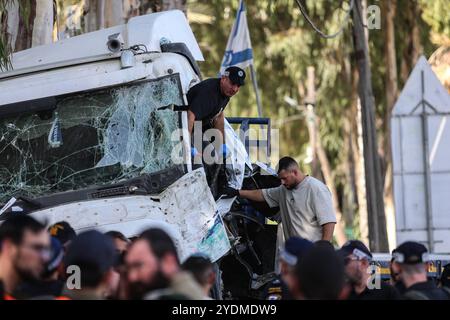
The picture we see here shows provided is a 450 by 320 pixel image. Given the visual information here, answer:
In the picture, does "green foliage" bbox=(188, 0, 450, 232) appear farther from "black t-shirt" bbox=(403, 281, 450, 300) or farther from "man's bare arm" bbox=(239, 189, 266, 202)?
"black t-shirt" bbox=(403, 281, 450, 300)

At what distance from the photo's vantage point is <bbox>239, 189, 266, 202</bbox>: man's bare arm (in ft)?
→ 36.0

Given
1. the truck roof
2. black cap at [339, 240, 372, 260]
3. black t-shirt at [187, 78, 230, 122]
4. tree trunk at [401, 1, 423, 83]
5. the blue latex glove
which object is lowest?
black cap at [339, 240, 372, 260]

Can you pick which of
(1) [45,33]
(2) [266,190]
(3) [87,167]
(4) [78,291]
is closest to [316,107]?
(1) [45,33]

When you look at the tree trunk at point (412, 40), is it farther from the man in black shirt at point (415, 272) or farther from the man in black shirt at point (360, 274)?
the man in black shirt at point (415, 272)

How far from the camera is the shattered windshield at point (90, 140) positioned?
30.2ft

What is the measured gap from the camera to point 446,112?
12492 mm

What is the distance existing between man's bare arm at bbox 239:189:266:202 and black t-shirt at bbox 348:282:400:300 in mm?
2823

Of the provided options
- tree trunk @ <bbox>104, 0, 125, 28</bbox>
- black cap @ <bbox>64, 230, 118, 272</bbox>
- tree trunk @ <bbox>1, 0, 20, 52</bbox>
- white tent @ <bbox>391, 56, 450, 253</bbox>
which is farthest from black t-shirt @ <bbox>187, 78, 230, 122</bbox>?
tree trunk @ <bbox>104, 0, 125, 28</bbox>

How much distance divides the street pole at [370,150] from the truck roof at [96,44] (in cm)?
941

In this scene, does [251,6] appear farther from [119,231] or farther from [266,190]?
[119,231]

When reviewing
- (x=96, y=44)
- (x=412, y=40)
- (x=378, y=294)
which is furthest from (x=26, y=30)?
(x=412, y=40)

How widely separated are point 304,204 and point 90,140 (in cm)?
237

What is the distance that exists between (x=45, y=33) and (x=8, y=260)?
365 inches

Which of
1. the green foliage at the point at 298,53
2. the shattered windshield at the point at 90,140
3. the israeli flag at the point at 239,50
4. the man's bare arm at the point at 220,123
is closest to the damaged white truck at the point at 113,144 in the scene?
the shattered windshield at the point at 90,140
